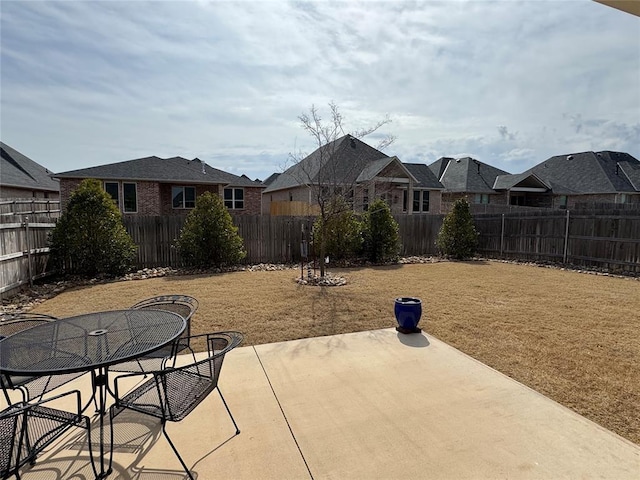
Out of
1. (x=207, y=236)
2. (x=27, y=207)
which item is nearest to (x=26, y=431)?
(x=207, y=236)

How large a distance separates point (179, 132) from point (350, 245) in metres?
10.7

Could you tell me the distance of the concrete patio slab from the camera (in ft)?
7.30

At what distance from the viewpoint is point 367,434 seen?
2.58m

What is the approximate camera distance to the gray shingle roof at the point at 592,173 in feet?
80.1

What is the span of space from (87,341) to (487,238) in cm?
1452

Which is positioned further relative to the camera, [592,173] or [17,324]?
[592,173]

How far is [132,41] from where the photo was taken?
7.14 metres

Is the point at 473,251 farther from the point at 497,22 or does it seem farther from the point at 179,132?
the point at 179,132

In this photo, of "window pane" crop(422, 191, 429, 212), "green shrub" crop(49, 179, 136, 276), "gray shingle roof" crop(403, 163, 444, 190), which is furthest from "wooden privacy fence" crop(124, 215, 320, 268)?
"window pane" crop(422, 191, 429, 212)

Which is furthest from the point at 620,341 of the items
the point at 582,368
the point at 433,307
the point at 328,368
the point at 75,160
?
the point at 75,160

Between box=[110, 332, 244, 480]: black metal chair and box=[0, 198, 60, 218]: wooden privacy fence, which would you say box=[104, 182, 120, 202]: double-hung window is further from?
box=[110, 332, 244, 480]: black metal chair

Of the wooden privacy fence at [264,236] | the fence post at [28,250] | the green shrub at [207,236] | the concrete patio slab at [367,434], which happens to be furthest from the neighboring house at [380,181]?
the concrete patio slab at [367,434]

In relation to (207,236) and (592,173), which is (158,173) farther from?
(592,173)

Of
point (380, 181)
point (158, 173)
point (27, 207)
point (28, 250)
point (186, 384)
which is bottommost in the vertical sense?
point (186, 384)
